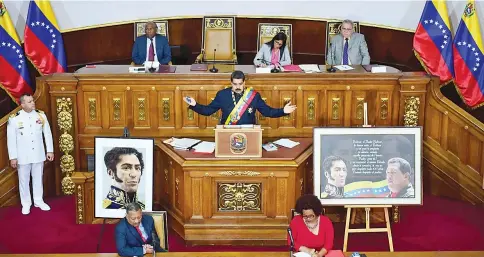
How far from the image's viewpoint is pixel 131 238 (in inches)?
259

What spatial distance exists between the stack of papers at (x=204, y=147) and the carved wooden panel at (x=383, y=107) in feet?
5.82

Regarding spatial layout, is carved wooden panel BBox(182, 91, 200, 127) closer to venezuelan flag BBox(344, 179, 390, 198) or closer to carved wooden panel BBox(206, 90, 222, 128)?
carved wooden panel BBox(206, 90, 222, 128)

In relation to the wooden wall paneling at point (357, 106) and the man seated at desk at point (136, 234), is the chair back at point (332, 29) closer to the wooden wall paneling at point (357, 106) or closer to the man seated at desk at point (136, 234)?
the wooden wall paneling at point (357, 106)

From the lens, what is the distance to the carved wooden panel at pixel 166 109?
8703mm

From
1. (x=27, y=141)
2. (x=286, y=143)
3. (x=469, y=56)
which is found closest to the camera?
(x=286, y=143)

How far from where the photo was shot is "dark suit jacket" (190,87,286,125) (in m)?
8.00

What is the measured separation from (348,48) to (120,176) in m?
3.47

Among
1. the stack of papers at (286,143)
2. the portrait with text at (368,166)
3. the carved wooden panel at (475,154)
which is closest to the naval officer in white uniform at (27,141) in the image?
the stack of papers at (286,143)

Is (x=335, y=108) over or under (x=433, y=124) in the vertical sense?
over

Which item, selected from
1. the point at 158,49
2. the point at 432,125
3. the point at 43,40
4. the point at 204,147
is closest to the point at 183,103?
the point at 204,147

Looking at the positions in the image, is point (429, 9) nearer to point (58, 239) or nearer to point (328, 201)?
point (328, 201)

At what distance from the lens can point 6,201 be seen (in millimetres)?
8680

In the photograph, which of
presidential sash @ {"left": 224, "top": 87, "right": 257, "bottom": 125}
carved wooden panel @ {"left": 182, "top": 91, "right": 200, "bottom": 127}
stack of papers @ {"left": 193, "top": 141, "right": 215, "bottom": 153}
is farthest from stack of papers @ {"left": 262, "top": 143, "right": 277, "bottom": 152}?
carved wooden panel @ {"left": 182, "top": 91, "right": 200, "bottom": 127}

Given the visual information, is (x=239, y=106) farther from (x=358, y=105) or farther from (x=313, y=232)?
(x=313, y=232)
